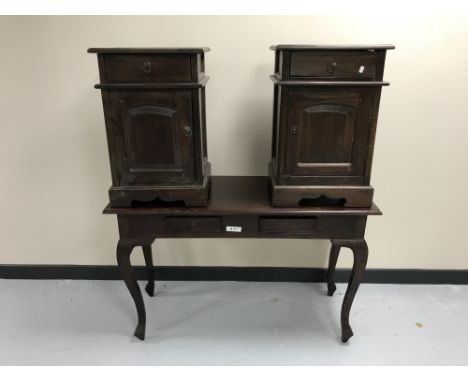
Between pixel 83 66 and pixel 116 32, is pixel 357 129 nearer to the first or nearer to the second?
pixel 116 32

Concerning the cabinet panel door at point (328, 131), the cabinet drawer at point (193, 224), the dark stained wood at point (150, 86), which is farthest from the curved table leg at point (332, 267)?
the dark stained wood at point (150, 86)

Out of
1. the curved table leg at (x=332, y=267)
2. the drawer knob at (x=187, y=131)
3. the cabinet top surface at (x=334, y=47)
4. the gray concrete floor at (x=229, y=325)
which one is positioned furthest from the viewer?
the curved table leg at (x=332, y=267)

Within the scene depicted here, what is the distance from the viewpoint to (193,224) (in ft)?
4.71

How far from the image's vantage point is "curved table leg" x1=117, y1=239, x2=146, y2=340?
4.89ft

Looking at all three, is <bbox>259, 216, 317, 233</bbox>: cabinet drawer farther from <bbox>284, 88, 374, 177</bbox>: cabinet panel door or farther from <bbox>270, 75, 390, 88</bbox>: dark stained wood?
<bbox>270, 75, 390, 88</bbox>: dark stained wood

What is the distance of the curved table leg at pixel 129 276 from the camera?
1.49 m

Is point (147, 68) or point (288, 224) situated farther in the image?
point (288, 224)

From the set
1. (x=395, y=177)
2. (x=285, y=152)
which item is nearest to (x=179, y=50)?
(x=285, y=152)

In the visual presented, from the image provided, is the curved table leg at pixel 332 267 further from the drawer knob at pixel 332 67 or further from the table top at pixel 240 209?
the drawer knob at pixel 332 67

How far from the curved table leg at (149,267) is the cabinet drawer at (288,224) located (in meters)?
0.82

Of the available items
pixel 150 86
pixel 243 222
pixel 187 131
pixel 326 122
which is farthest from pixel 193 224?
pixel 326 122

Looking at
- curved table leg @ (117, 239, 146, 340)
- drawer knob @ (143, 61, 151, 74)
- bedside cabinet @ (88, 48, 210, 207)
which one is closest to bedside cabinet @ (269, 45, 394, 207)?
bedside cabinet @ (88, 48, 210, 207)

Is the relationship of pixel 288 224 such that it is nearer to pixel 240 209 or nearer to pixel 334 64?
pixel 240 209

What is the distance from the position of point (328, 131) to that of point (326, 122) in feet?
0.12
